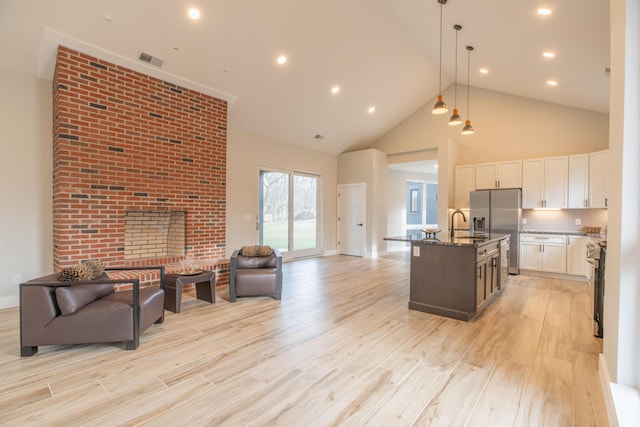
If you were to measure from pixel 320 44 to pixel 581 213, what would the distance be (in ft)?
19.3

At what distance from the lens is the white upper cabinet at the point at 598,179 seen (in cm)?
527

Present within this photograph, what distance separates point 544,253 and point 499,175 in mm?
1791

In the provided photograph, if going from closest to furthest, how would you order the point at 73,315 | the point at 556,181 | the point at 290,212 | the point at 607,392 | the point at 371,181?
the point at 607,392
the point at 73,315
the point at 556,181
the point at 290,212
the point at 371,181

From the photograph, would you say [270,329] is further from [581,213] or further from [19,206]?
[581,213]

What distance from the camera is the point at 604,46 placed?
3664 millimetres

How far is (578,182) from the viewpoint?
5.59m

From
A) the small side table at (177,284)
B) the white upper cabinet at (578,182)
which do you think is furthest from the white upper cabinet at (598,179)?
the small side table at (177,284)

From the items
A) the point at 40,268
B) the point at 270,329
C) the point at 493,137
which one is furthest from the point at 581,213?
the point at 40,268

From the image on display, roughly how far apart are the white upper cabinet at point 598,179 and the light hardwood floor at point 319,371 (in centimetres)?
254

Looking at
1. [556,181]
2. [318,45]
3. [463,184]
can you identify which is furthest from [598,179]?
[318,45]

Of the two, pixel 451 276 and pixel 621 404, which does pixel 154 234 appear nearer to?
pixel 451 276

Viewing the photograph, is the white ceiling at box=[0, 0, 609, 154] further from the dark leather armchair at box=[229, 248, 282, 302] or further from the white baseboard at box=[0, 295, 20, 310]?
the dark leather armchair at box=[229, 248, 282, 302]

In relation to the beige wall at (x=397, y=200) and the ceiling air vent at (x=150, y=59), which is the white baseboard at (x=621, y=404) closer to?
the ceiling air vent at (x=150, y=59)

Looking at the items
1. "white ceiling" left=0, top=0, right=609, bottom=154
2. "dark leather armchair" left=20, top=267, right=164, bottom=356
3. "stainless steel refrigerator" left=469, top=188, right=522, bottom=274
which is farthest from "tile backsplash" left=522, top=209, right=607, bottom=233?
"dark leather armchair" left=20, top=267, right=164, bottom=356
